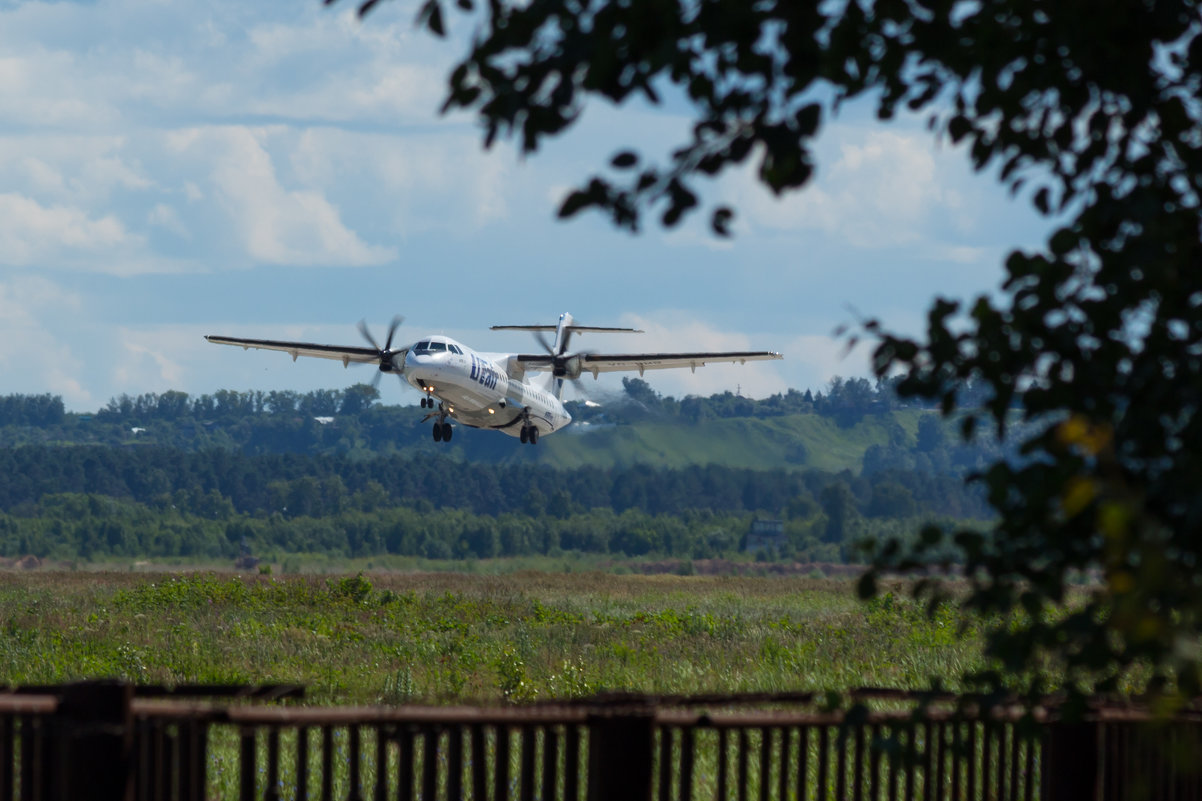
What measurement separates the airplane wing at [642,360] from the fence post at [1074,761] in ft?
116

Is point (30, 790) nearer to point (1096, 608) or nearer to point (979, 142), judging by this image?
point (1096, 608)

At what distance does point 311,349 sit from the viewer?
39844 mm

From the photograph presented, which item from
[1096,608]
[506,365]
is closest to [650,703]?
[1096,608]

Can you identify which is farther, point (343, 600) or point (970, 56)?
point (343, 600)

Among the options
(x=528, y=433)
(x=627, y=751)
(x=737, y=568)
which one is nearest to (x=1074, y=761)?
(x=627, y=751)

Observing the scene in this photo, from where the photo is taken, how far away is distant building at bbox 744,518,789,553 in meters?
85.0

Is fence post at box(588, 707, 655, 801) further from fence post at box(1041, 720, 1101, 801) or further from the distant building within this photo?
the distant building

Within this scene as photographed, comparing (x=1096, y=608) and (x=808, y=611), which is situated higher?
(x=1096, y=608)

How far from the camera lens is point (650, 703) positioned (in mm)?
4215

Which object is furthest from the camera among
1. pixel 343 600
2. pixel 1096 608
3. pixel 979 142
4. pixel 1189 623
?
pixel 343 600

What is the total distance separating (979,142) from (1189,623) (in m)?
2.30

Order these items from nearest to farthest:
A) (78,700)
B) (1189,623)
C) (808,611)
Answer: (1189,623)
(78,700)
(808,611)

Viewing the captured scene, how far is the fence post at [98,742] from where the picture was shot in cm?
387

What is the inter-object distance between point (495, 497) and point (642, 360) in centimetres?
8339
